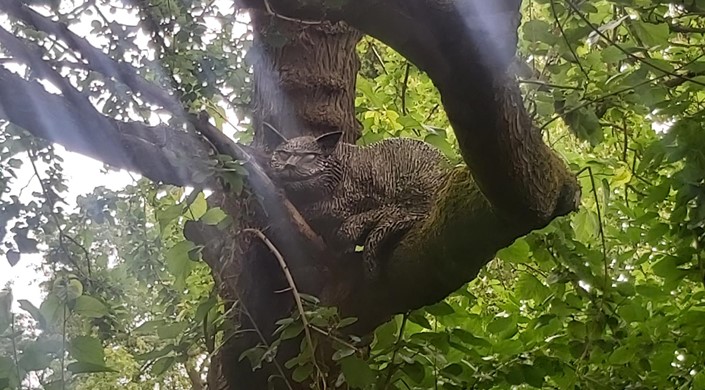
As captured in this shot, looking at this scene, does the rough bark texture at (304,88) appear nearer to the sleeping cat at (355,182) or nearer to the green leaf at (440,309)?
the sleeping cat at (355,182)

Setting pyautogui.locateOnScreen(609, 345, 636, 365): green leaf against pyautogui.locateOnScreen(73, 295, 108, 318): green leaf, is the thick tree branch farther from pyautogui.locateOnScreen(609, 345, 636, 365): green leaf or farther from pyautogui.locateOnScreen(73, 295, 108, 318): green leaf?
pyautogui.locateOnScreen(609, 345, 636, 365): green leaf

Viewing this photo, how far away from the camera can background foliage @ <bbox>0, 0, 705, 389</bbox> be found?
946 mm

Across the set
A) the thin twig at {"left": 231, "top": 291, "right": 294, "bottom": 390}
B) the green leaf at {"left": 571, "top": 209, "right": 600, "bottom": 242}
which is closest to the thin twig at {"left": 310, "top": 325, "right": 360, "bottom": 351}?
the thin twig at {"left": 231, "top": 291, "right": 294, "bottom": 390}

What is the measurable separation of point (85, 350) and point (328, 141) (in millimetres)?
629

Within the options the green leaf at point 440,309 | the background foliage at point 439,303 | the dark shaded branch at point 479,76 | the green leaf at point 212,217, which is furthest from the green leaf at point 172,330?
the dark shaded branch at point 479,76

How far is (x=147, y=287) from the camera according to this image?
1263 millimetres

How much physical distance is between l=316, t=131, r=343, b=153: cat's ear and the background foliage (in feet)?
0.50

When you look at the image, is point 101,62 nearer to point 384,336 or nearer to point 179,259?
point 179,259

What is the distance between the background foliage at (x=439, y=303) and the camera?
3.10 ft

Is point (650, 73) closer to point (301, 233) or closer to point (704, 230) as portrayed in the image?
point (704, 230)

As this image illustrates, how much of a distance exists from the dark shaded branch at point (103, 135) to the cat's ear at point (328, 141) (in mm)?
315

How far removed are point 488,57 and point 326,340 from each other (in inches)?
18.1

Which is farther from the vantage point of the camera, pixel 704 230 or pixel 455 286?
pixel 704 230

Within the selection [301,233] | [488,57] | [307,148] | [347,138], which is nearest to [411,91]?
[347,138]
